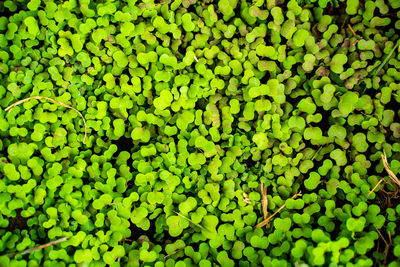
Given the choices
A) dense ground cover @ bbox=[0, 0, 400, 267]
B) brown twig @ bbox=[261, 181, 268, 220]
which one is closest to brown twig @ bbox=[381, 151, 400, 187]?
dense ground cover @ bbox=[0, 0, 400, 267]

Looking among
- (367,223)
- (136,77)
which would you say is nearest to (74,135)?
(136,77)

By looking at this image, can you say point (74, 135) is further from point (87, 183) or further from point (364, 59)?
point (364, 59)

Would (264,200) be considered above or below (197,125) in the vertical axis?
below

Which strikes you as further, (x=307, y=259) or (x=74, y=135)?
(x=74, y=135)

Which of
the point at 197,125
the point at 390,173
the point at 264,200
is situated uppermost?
the point at 390,173

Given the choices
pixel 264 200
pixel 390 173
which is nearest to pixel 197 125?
pixel 264 200

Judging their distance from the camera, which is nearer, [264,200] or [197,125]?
[264,200]

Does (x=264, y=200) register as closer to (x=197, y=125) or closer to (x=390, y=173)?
(x=197, y=125)

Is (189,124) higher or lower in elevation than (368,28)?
lower
